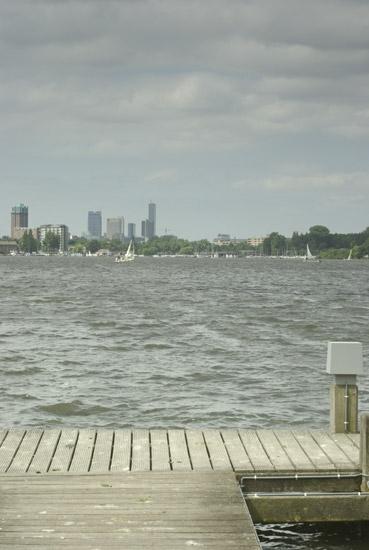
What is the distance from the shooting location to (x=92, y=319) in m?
36.9

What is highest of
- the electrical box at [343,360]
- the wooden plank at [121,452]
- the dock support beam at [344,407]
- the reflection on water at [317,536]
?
the electrical box at [343,360]

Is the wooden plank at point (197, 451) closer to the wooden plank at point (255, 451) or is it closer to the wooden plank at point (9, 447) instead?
the wooden plank at point (255, 451)

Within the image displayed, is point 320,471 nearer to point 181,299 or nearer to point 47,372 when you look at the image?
point 47,372

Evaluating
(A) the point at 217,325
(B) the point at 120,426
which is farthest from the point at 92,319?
(B) the point at 120,426

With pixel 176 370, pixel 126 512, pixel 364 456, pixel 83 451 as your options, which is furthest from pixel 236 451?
pixel 176 370

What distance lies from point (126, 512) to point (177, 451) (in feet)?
6.36

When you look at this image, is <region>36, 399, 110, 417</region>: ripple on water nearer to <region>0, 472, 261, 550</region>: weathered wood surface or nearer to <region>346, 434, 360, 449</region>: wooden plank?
<region>346, 434, 360, 449</region>: wooden plank

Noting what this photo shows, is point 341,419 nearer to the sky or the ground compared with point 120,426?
nearer to the sky

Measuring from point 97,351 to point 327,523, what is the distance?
1734 centimetres

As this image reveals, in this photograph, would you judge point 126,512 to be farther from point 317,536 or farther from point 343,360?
point 343,360

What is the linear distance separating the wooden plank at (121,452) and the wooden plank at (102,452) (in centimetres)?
5

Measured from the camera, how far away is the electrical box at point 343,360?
9.80 metres

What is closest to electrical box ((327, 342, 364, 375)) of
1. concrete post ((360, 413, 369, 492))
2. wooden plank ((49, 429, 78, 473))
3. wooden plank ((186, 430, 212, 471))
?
concrete post ((360, 413, 369, 492))

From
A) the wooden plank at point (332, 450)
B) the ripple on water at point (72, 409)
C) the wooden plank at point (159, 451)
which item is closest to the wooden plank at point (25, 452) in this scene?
the wooden plank at point (159, 451)
